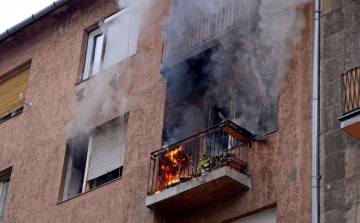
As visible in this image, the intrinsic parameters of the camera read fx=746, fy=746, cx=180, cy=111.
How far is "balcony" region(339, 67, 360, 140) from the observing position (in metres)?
10.3

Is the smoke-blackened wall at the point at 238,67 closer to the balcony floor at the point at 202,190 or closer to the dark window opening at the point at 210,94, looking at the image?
the dark window opening at the point at 210,94

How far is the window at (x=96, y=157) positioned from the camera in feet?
49.5

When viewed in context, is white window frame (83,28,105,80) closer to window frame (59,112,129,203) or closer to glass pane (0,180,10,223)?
window frame (59,112,129,203)

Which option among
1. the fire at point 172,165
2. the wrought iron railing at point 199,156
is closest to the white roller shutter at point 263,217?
the wrought iron railing at point 199,156

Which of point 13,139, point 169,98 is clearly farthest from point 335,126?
point 13,139

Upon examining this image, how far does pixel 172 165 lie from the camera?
538 inches

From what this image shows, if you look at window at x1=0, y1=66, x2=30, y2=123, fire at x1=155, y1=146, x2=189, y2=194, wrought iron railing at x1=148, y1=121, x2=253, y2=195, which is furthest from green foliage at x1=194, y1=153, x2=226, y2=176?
window at x1=0, y1=66, x2=30, y2=123

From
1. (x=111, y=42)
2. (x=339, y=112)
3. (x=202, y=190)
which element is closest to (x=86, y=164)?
(x=111, y=42)

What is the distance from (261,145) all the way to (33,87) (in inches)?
301

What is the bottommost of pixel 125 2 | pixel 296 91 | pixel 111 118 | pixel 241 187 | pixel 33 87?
pixel 241 187

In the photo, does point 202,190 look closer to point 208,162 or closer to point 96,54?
point 208,162

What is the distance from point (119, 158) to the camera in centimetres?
1492

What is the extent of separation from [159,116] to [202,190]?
2.44m

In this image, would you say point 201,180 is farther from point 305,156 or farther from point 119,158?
point 119,158
